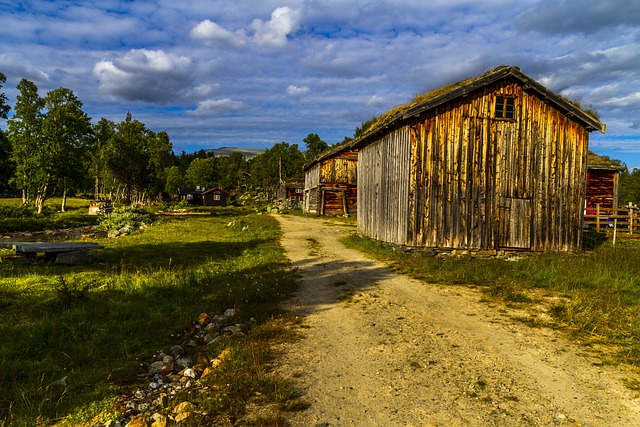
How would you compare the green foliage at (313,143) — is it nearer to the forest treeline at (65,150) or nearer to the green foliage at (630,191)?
the forest treeline at (65,150)

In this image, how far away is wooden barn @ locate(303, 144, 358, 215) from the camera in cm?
4088

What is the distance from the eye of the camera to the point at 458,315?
8.34m

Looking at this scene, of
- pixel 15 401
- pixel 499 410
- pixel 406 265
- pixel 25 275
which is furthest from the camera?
pixel 406 265

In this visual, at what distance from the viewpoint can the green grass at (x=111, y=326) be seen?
495 cm

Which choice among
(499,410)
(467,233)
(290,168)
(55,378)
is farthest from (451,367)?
(290,168)

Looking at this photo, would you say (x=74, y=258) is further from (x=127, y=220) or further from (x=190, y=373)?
(x=127, y=220)

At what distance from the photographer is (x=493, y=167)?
16141 millimetres

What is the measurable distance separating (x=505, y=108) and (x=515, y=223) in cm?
504

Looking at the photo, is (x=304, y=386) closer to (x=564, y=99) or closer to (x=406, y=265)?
(x=406, y=265)

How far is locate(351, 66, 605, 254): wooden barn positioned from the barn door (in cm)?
4

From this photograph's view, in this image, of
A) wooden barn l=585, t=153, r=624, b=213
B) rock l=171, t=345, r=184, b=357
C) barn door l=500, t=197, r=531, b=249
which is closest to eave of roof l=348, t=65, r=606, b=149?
barn door l=500, t=197, r=531, b=249

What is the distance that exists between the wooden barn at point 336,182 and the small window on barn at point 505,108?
2416cm

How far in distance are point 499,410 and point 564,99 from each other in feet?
52.7

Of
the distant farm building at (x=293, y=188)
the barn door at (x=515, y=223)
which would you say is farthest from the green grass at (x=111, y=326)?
the distant farm building at (x=293, y=188)
